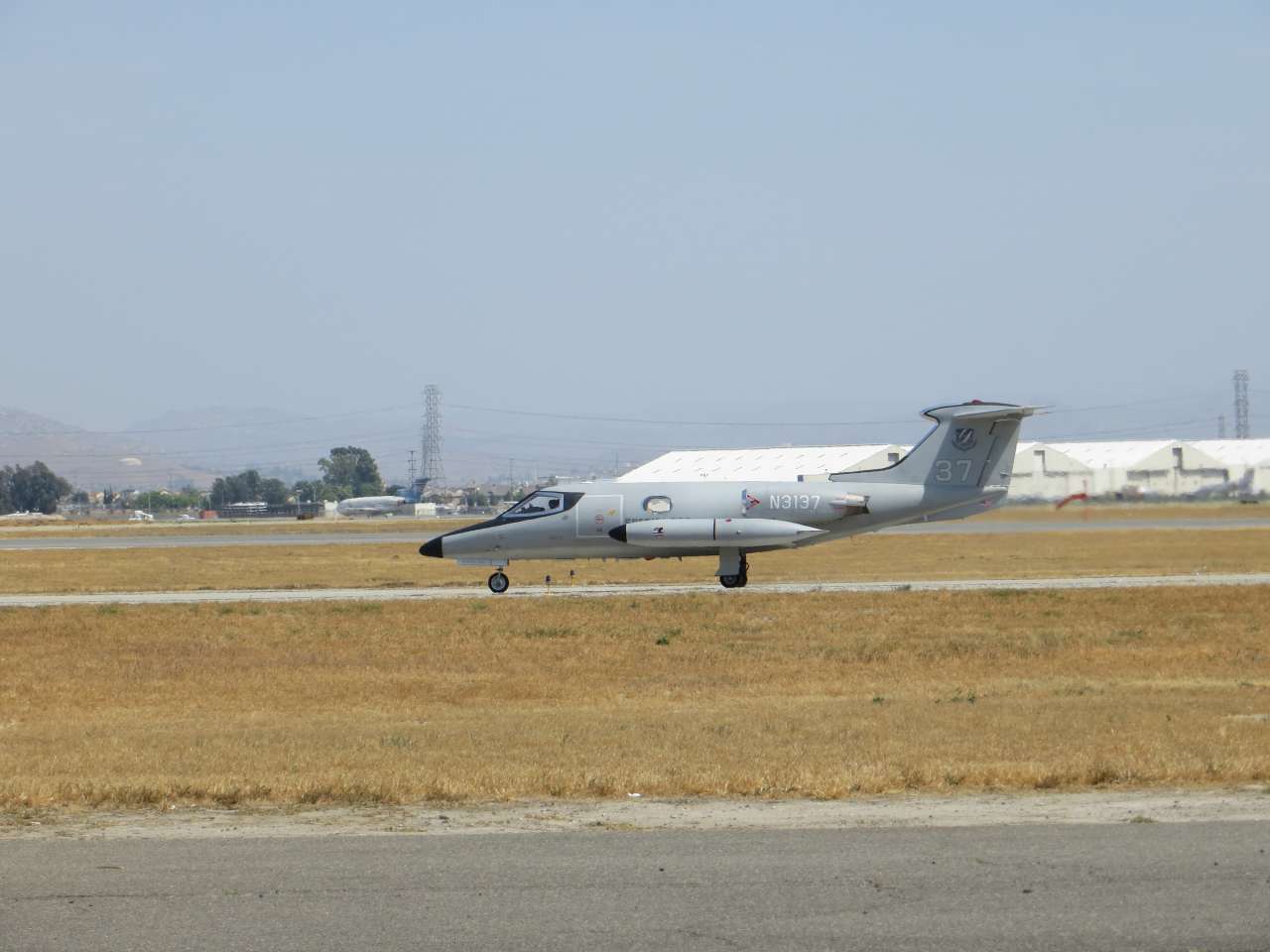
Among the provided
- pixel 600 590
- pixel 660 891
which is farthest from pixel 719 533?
pixel 660 891

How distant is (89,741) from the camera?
18078 mm

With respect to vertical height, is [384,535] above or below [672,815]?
above

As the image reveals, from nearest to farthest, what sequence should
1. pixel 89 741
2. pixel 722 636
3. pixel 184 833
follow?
pixel 184 833
pixel 89 741
pixel 722 636

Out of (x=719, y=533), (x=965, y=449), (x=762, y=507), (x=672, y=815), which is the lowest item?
(x=672, y=815)

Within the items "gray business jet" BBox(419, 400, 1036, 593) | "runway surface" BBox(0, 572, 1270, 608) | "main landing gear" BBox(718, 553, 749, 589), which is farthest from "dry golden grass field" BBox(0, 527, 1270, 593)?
"gray business jet" BBox(419, 400, 1036, 593)

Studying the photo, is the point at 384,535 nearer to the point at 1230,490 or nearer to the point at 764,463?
the point at 764,463

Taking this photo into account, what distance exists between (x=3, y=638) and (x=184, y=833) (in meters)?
21.1

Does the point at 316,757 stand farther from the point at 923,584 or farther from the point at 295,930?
the point at 923,584

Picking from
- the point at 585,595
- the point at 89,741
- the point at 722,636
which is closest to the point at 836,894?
the point at 89,741

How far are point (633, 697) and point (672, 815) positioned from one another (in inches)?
426

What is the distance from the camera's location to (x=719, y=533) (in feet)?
122

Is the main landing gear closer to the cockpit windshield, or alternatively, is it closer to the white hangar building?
the cockpit windshield

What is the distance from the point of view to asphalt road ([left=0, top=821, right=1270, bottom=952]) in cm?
803

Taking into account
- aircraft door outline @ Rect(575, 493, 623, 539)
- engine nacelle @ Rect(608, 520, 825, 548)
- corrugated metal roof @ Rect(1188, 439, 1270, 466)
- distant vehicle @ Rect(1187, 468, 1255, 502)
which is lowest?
engine nacelle @ Rect(608, 520, 825, 548)
